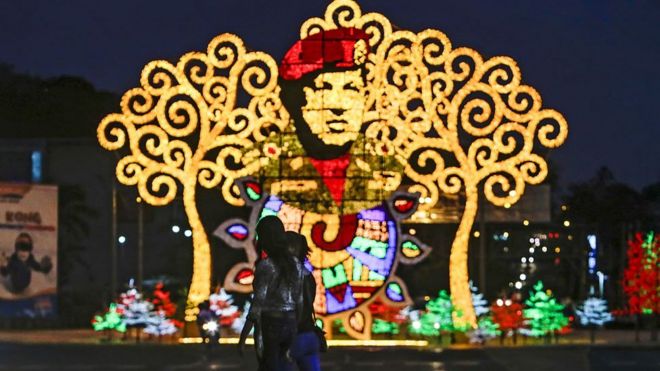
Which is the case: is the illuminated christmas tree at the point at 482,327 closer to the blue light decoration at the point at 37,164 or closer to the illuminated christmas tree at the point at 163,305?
the illuminated christmas tree at the point at 163,305

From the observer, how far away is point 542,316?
36.6 metres

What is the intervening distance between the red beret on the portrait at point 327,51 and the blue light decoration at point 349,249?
284 cm

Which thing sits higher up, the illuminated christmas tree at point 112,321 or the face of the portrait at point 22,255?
the face of the portrait at point 22,255

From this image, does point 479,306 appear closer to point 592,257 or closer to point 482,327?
point 482,327

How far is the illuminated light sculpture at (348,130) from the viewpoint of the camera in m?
34.2

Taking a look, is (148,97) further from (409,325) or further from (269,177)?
(409,325)

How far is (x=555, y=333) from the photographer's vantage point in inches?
1460

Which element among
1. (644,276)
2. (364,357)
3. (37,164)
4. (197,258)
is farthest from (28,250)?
(37,164)

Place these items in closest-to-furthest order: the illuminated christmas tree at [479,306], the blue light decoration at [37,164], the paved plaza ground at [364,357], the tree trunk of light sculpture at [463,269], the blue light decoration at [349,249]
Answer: the paved plaza ground at [364,357]
the blue light decoration at [349,249]
the tree trunk of light sculpture at [463,269]
the illuminated christmas tree at [479,306]
the blue light decoration at [37,164]

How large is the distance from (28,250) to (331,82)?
15357 millimetres

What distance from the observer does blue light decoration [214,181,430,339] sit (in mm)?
34156

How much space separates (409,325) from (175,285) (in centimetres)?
2452

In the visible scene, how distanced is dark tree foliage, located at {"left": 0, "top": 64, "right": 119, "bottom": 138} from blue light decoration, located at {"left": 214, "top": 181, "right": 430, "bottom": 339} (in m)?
34.5

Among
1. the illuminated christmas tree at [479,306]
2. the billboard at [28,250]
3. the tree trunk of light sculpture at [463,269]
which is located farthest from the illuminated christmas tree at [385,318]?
the billboard at [28,250]
